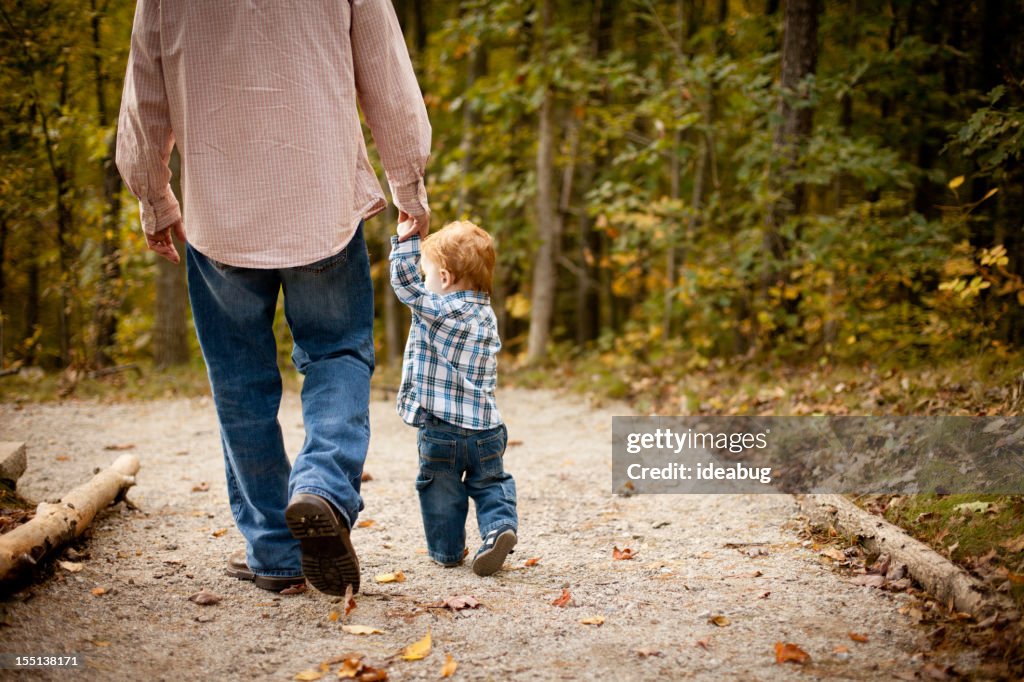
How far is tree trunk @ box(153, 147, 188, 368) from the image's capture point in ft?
32.7

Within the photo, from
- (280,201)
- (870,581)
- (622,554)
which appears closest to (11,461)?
(280,201)

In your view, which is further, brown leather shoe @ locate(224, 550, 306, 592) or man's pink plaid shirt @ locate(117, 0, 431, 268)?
brown leather shoe @ locate(224, 550, 306, 592)

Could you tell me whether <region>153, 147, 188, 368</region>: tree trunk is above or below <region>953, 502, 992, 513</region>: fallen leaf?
below

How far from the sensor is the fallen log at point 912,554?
2.42 m

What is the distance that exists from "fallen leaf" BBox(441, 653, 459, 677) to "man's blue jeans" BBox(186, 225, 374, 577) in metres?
0.54

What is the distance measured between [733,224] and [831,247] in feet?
6.61

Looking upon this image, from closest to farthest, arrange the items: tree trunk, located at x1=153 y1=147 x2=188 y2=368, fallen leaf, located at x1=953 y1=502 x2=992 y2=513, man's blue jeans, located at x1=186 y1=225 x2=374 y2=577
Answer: man's blue jeans, located at x1=186 y1=225 x2=374 y2=577
fallen leaf, located at x1=953 y1=502 x2=992 y2=513
tree trunk, located at x1=153 y1=147 x2=188 y2=368

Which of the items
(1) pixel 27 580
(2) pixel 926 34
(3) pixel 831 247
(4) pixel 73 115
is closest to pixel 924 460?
(3) pixel 831 247

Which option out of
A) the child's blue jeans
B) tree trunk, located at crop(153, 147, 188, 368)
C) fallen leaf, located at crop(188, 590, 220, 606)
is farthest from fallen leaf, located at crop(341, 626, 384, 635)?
tree trunk, located at crop(153, 147, 188, 368)

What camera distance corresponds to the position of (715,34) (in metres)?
8.70

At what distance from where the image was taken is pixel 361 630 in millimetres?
2520

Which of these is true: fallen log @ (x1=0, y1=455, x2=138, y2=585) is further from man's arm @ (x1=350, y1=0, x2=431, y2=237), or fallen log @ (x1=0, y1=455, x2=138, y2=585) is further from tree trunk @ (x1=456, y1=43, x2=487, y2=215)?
tree trunk @ (x1=456, y1=43, x2=487, y2=215)

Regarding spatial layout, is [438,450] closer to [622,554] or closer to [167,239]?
[622,554]

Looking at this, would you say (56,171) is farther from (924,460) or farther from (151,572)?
(924,460)
